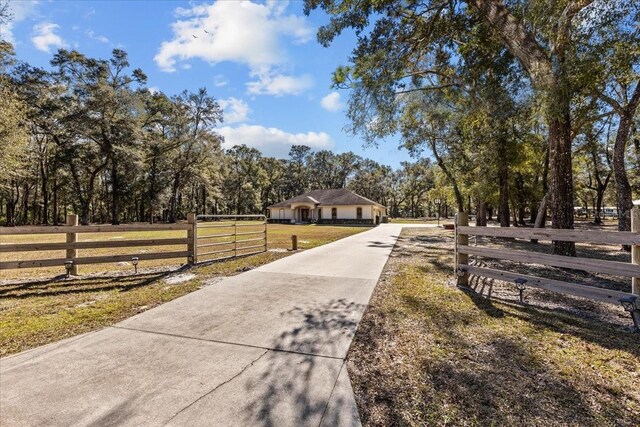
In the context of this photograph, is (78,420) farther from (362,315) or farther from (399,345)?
(362,315)

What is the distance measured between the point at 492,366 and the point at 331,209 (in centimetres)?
3928

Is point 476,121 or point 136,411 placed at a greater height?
point 476,121

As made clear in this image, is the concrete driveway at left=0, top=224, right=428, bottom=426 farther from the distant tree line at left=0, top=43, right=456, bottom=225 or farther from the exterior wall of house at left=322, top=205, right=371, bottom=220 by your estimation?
the exterior wall of house at left=322, top=205, right=371, bottom=220

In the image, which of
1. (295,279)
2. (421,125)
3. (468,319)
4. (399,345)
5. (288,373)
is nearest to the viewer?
(288,373)

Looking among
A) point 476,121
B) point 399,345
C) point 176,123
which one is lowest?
point 399,345

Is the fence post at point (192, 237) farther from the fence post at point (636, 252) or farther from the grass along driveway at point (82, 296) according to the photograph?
the fence post at point (636, 252)

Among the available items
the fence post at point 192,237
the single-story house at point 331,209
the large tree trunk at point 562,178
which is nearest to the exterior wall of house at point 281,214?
the single-story house at point 331,209

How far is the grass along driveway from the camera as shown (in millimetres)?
4016

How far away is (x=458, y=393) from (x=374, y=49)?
8.50 metres

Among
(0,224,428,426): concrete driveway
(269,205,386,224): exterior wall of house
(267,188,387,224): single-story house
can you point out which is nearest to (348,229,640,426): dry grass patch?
(0,224,428,426): concrete driveway

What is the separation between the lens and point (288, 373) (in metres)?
2.96

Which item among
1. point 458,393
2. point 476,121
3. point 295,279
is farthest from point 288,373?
point 476,121

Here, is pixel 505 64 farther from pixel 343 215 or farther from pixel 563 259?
pixel 343 215

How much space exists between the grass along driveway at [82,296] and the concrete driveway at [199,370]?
440 millimetres
